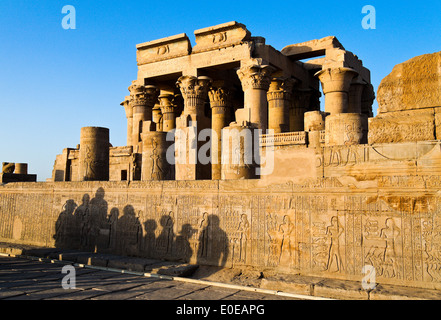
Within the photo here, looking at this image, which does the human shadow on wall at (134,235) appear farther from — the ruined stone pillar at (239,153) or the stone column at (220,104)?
the stone column at (220,104)

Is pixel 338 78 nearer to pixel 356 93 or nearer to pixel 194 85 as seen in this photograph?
pixel 356 93

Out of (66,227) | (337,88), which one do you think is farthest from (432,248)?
(337,88)

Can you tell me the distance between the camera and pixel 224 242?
6973 mm

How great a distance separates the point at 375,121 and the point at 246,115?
8.17 metres

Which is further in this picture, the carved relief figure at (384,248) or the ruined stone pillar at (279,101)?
the ruined stone pillar at (279,101)

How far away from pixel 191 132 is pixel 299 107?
962 cm

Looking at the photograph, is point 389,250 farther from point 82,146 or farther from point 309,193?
point 82,146

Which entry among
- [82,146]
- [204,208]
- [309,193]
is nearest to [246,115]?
[82,146]

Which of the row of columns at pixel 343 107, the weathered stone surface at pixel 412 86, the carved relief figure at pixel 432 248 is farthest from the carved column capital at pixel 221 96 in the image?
the carved relief figure at pixel 432 248

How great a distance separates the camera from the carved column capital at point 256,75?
47.0 ft

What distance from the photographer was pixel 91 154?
11.5 m

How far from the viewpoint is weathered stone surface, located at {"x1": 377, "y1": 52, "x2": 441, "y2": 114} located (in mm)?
5543

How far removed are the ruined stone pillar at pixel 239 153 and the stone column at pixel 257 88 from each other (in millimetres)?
4938
